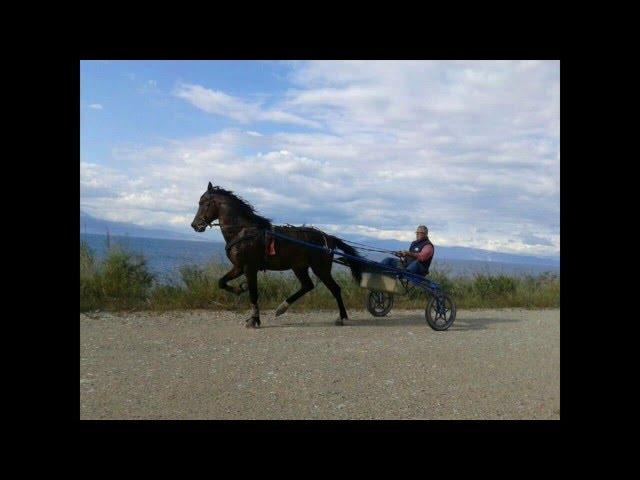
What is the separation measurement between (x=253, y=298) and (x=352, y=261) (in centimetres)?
182

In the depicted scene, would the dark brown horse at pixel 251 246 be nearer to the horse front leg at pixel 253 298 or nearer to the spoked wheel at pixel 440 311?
the horse front leg at pixel 253 298

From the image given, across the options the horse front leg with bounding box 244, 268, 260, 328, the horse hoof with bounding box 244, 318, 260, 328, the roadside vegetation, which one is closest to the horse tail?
the roadside vegetation

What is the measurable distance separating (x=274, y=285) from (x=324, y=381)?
606 cm

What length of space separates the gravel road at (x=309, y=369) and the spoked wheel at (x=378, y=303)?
0.62m

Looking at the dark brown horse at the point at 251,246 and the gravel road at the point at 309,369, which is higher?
the dark brown horse at the point at 251,246

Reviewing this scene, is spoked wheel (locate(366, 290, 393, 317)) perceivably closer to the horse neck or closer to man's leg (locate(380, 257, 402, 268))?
man's leg (locate(380, 257, 402, 268))

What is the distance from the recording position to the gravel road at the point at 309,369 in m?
4.63

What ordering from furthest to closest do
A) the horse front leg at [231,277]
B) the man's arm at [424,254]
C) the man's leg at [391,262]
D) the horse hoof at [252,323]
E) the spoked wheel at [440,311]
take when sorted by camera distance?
the man's leg at [391,262]
the man's arm at [424,254]
the horse front leg at [231,277]
the spoked wheel at [440,311]
the horse hoof at [252,323]

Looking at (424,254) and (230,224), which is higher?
(230,224)

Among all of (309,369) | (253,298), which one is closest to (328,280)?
(253,298)

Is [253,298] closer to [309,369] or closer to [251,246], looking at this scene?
[251,246]

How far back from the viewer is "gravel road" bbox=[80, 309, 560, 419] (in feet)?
15.2

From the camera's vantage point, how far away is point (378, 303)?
1000 centimetres

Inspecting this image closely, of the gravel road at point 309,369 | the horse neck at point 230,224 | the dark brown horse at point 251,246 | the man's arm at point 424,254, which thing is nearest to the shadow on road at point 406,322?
the gravel road at point 309,369
